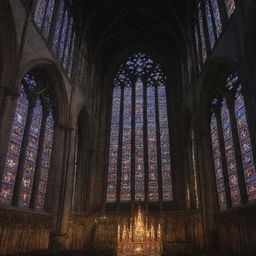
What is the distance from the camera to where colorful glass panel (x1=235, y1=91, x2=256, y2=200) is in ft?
34.8

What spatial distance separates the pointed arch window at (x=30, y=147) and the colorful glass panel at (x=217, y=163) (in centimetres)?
862

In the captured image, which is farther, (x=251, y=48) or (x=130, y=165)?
(x=130, y=165)

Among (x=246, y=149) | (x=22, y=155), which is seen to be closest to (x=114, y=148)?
(x=22, y=155)

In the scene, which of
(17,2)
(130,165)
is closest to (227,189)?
(130,165)

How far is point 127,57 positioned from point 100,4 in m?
5.37

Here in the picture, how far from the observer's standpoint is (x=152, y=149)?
18469 mm

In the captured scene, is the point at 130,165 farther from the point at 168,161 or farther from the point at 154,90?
the point at 154,90

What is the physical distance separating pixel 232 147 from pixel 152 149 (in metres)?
6.86

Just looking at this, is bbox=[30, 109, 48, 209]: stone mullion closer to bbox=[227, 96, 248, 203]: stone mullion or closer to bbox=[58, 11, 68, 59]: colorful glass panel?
bbox=[58, 11, 68, 59]: colorful glass panel

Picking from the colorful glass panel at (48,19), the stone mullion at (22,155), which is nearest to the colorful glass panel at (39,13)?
the colorful glass panel at (48,19)

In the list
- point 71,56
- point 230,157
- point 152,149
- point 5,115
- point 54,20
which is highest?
point 54,20

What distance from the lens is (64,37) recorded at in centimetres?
1555

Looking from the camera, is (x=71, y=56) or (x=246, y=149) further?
(x=71, y=56)

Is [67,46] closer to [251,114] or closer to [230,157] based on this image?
[230,157]
